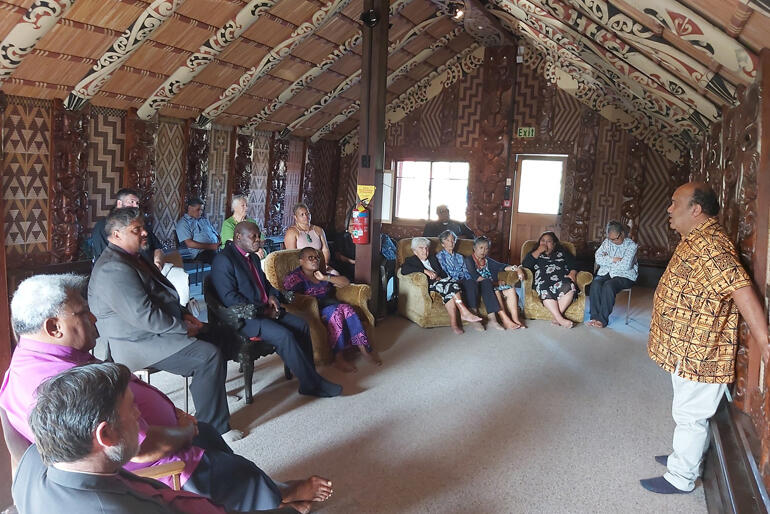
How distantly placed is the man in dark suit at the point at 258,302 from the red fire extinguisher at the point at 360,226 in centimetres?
157

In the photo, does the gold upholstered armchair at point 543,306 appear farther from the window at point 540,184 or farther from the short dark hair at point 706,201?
the short dark hair at point 706,201

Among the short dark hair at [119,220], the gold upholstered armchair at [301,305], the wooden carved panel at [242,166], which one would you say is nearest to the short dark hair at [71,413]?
the short dark hair at [119,220]

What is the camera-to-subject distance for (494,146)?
8.35 metres

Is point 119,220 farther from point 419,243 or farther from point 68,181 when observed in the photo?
point 419,243

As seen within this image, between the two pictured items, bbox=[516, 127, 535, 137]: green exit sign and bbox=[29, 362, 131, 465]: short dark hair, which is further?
bbox=[516, 127, 535, 137]: green exit sign

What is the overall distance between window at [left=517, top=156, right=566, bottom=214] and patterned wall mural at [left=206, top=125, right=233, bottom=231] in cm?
421

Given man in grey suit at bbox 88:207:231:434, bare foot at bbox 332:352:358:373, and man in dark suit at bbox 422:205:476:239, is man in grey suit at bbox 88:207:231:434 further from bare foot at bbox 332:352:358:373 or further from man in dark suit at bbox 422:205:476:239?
man in dark suit at bbox 422:205:476:239

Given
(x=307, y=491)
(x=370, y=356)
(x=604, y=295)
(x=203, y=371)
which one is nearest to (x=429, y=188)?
(x=604, y=295)

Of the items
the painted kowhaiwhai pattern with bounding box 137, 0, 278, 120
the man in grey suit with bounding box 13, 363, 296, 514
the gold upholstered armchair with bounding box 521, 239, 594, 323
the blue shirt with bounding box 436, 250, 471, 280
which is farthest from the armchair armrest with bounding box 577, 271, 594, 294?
the man in grey suit with bounding box 13, 363, 296, 514

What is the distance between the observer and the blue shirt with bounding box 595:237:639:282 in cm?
584

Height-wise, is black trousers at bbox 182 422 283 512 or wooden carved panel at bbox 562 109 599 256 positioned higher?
wooden carved panel at bbox 562 109 599 256

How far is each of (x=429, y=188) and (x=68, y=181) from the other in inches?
214

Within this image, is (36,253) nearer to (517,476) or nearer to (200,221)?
(200,221)

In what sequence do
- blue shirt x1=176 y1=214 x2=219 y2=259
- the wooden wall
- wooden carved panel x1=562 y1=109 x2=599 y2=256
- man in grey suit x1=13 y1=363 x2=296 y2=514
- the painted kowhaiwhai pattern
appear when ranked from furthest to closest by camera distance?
wooden carved panel x1=562 y1=109 x2=599 y2=256 < the wooden wall < blue shirt x1=176 y1=214 x2=219 y2=259 < the painted kowhaiwhai pattern < man in grey suit x1=13 y1=363 x2=296 y2=514
